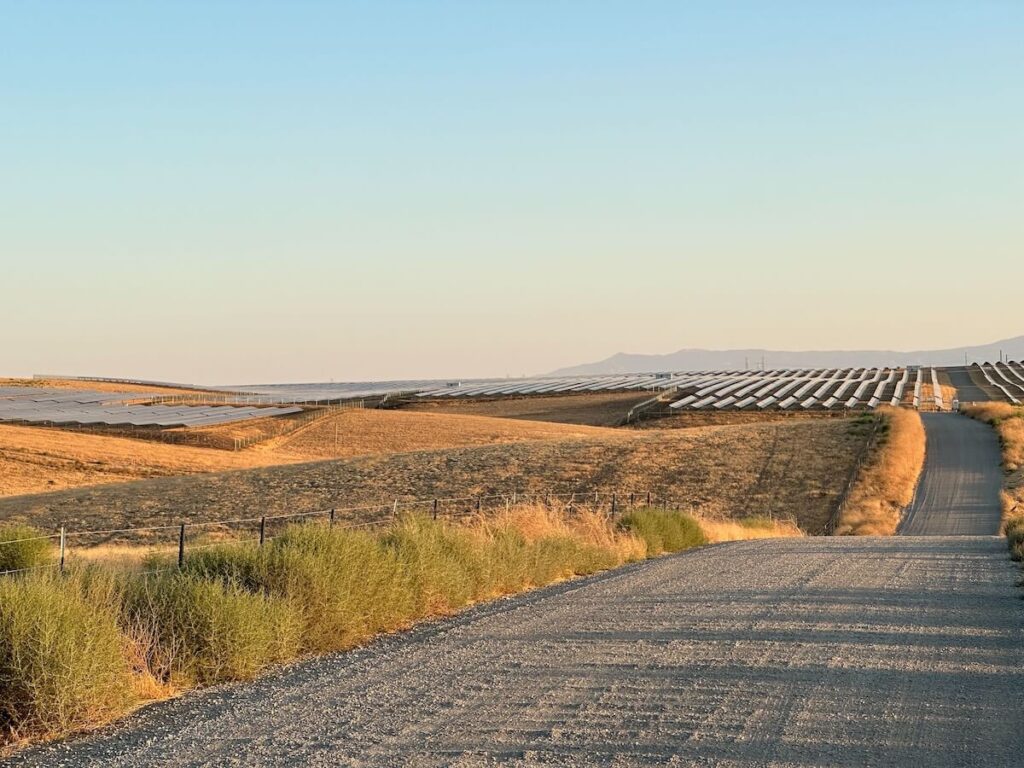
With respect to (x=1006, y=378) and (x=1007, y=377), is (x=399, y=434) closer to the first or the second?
(x=1006, y=378)

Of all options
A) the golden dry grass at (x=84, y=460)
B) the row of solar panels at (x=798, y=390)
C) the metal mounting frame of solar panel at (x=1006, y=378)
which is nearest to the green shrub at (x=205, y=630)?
the golden dry grass at (x=84, y=460)

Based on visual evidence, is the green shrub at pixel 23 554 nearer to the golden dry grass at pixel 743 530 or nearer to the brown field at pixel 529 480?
the golden dry grass at pixel 743 530

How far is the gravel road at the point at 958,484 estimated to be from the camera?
43.5 metres

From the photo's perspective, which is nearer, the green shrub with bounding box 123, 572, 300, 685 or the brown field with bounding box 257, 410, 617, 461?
the green shrub with bounding box 123, 572, 300, 685

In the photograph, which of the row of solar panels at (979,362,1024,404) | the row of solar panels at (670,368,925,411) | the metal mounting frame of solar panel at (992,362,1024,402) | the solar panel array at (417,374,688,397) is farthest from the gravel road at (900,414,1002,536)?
the solar panel array at (417,374,688,397)

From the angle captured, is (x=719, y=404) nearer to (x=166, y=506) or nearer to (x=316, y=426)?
(x=316, y=426)

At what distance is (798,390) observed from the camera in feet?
362

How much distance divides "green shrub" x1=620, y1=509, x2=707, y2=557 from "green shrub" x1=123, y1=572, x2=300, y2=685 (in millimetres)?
14408

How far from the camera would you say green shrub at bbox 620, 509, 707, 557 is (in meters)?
25.1

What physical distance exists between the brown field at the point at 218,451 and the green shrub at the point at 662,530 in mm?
30179

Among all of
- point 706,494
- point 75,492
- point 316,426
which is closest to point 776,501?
point 706,494

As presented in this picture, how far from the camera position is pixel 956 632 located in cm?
1202

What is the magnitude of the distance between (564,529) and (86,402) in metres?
79.8

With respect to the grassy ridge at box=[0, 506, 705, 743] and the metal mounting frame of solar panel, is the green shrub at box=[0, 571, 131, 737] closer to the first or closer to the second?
the grassy ridge at box=[0, 506, 705, 743]
